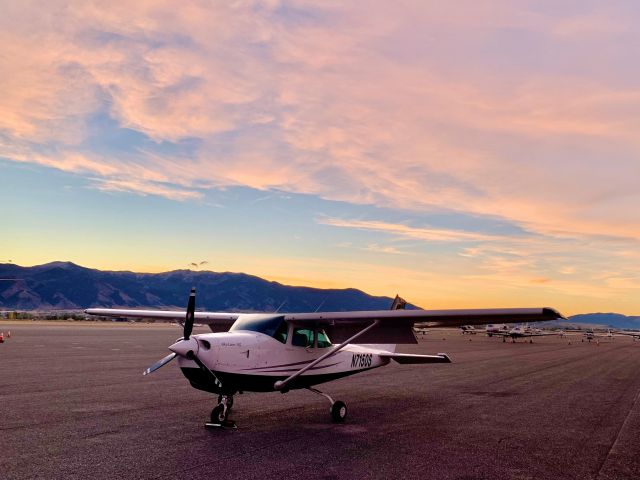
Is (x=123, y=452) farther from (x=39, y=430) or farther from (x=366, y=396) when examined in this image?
(x=366, y=396)

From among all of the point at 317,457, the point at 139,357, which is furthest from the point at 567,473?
the point at 139,357

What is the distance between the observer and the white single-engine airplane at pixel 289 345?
1109cm

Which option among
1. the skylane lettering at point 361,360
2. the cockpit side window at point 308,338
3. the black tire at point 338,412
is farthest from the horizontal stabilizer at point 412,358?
the black tire at point 338,412

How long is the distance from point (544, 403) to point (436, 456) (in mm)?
8332

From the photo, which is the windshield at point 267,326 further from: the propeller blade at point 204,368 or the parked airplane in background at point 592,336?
the parked airplane in background at point 592,336

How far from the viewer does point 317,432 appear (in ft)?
37.8

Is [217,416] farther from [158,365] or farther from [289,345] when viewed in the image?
[289,345]

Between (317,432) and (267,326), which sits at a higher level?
(267,326)

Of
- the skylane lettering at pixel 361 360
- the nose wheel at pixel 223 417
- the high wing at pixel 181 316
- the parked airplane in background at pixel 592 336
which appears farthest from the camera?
the parked airplane in background at pixel 592 336

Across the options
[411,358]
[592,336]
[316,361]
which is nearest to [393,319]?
[316,361]

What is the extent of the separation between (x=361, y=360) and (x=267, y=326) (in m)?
3.77

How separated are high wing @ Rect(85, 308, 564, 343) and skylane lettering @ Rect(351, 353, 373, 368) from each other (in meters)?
0.67

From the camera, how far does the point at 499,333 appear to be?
7925 centimetres

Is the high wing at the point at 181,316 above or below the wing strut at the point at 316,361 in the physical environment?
above
